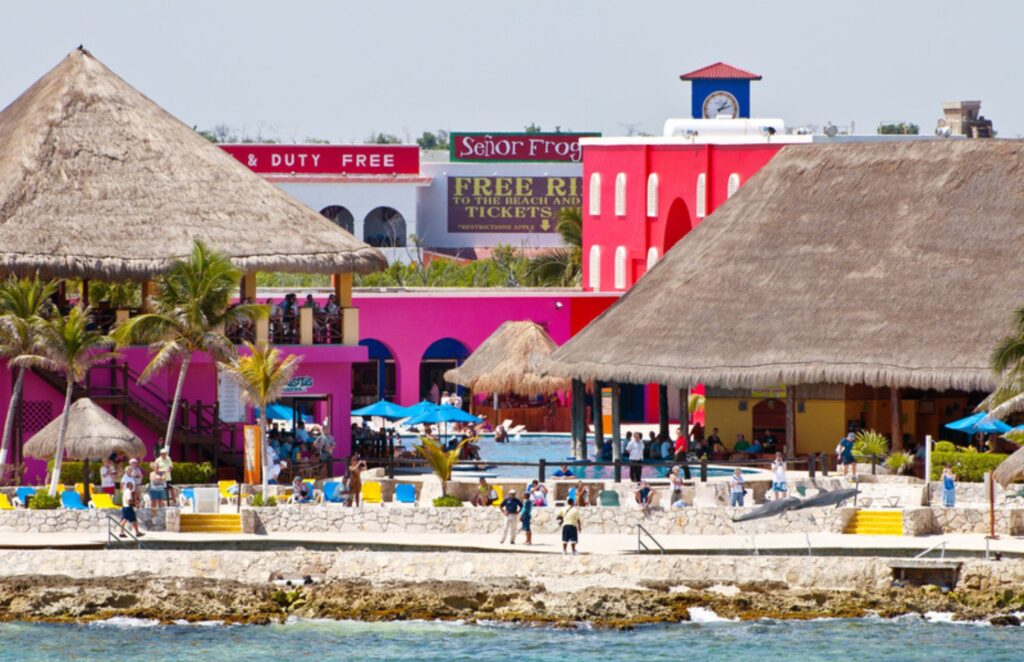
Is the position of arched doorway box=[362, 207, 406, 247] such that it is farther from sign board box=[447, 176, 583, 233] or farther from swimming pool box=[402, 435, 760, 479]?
swimming pool box=[402, 435, 760, 479]

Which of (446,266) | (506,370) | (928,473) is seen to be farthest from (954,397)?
(446,266)

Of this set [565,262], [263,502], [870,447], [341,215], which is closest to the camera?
[263,502]

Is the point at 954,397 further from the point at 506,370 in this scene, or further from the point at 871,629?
the point at 871,629

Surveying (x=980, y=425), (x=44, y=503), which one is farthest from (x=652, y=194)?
(x=44, y=503)

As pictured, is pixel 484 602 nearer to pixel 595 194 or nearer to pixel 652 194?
pixel 652 194

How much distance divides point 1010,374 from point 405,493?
11.0 metres

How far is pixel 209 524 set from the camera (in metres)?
44.5

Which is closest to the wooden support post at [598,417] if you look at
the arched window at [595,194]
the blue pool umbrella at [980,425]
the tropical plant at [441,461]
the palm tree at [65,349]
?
the blue pool umbrella at [980,425]

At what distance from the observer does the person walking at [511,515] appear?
42.9 m

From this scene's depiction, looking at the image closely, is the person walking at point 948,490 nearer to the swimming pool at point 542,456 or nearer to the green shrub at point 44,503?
the swimming pool at point 542,456

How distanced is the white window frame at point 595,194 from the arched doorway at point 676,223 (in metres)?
3.54

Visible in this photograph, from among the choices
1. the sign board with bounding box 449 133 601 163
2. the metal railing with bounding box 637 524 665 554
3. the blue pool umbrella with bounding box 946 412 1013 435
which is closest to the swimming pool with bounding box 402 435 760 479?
the blue pool umbrella with bounding box 946 412 1013 435

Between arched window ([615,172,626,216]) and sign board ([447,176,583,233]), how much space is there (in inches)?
1358

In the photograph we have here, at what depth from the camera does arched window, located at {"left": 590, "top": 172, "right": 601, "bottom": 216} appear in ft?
241
